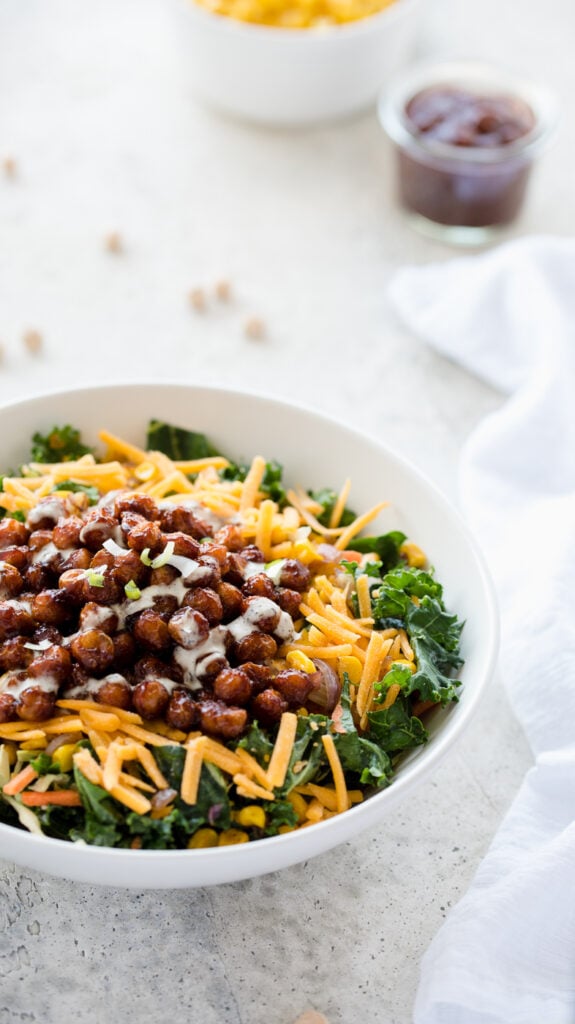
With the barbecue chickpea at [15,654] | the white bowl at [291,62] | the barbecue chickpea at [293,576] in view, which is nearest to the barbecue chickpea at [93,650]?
the barbecue chickpea at [15,654]

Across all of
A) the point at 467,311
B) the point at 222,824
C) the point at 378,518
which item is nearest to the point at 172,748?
the point at 222,824

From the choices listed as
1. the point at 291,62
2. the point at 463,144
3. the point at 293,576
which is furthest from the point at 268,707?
the point at 291,62

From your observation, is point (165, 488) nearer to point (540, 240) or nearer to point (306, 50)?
point (540, 240)

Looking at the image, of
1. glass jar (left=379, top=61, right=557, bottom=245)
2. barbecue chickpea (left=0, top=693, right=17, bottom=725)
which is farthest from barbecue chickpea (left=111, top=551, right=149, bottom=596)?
glass jar (left=379, top=61, right=557, bottom=245)

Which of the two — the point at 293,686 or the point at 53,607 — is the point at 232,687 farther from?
the point at 53,607

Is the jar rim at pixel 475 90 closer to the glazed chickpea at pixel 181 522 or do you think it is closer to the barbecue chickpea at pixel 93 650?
the glazed chickpea at pixel 181 522

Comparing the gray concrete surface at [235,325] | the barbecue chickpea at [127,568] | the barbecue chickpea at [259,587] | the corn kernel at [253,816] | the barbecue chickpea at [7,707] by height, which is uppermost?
the barbecue chickpea at [127,568]

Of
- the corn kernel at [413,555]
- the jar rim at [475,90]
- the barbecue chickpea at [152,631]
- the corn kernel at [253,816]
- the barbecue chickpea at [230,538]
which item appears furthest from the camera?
the jar rim at [475,90]

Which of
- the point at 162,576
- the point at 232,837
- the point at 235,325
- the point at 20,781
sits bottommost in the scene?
the point at 235,325
